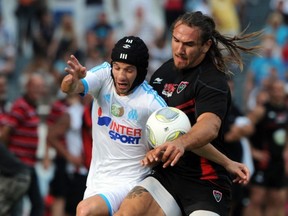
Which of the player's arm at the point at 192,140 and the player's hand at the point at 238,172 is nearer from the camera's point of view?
the player's arm at the point at 192,140

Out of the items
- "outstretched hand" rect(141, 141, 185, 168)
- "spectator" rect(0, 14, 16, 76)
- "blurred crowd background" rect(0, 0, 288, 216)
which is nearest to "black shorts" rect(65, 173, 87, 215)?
"blurred crowd background" rect(0, 0, 288, 216)

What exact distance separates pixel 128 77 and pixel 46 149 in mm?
7404

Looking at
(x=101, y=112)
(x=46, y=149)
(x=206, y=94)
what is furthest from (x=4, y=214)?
(x=46, y=149)

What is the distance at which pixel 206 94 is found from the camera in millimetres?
6945

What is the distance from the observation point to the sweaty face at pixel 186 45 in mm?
7094

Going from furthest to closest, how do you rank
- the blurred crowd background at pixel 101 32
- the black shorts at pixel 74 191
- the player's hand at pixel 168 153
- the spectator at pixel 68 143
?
the blurred crowd background at pixel 101 32 < the spectator at pixel 68 143 < the black shorts at pixel 74 191 < the player's hand at pixel 168 153

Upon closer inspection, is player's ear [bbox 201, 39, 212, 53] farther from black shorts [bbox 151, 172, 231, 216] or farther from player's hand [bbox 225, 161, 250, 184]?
black shorts [bbox 151, 172, 231, 216]

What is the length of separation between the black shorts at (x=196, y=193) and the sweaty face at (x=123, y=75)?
791 millimetres

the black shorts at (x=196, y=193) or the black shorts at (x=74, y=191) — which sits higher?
the black shorts at (x=196, y=193)

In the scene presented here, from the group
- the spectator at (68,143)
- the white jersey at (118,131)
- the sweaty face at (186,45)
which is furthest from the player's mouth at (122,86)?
the spectator at (68,143)

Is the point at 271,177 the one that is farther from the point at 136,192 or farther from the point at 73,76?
the point at 73,76

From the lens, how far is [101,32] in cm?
1841

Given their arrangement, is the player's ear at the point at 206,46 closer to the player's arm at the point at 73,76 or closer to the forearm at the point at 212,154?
the forearm at the point at 212,154

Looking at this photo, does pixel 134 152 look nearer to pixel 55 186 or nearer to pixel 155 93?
pixel 155 93
